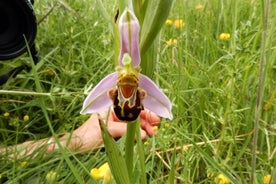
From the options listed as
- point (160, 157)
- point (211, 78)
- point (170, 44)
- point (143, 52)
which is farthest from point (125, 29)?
point (170, 44)

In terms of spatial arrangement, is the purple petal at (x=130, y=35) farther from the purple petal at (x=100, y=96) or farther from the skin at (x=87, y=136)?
the skin at (x=87, y=136)

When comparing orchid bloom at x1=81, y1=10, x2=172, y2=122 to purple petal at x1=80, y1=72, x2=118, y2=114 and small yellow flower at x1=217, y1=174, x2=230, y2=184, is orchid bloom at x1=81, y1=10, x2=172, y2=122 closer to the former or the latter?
purple petal at x1=80, y1=72, x2=118, y2=114

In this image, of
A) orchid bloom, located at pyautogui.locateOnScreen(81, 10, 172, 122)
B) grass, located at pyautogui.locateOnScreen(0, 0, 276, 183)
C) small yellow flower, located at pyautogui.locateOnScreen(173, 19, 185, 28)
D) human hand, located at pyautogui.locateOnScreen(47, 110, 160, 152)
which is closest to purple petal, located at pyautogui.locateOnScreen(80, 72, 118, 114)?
orchid bloom, located at pyautogui.locateOnScreen(81, 10, 172, 122)

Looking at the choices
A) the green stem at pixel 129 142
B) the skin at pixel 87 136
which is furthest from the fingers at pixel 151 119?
the green stem at pixel 129 142

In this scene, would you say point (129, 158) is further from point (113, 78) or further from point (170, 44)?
point (170, 44)

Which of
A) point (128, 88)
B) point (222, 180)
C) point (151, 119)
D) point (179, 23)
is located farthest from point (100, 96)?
point (179, 23)

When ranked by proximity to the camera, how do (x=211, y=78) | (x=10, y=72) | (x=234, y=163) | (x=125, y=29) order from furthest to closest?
(x=10, y=72), (x=211, y=78), (x=234, y=163), (x=125, y=29)

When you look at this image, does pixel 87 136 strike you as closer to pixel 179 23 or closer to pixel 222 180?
pixel 222 180
